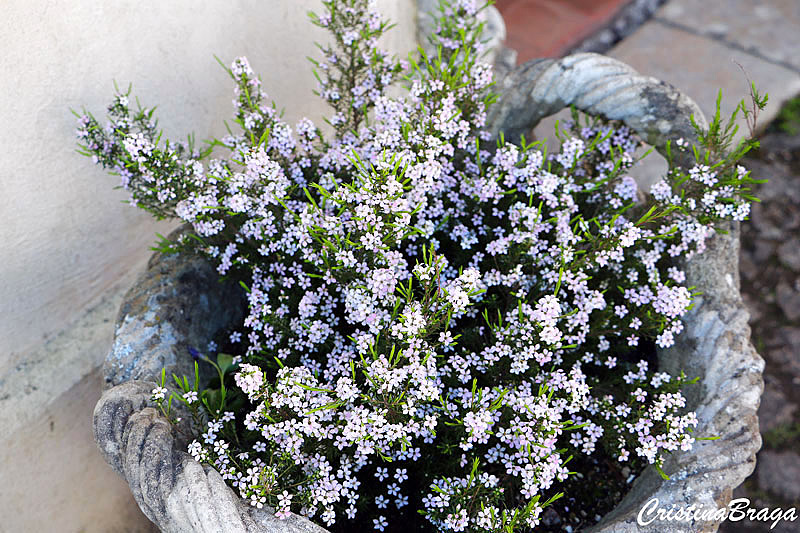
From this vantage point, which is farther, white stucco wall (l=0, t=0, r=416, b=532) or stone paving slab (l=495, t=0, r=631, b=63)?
stone paving slab (l=495, t=0, r=631, b=63)

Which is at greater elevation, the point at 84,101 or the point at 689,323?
the point at 84,101

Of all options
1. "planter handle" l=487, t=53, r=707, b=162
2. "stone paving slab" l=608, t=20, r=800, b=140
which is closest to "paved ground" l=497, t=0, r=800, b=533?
"stone paving slab" l=608, t=20, r=800, b=140

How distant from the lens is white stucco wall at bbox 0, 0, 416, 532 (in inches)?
66.1

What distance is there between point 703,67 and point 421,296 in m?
2.54

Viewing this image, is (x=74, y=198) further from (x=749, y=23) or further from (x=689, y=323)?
(x=749, y=23)

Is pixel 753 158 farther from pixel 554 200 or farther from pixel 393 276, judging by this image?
pixel 393 276

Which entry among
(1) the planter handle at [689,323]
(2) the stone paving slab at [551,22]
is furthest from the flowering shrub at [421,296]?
(2) the stone paving slab at [551,22]

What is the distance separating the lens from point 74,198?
1881mm

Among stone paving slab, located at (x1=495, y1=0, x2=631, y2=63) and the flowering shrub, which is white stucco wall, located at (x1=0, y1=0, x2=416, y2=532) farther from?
stone paving slab, located at (x1=495, y1=0, x2=631, y2=63)

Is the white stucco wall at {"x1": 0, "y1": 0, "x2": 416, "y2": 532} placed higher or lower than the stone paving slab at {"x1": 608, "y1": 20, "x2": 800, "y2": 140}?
higher

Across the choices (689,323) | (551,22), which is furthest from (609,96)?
(551,22)

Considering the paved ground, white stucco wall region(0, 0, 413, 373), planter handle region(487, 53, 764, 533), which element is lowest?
the paved ground

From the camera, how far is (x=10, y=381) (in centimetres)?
193

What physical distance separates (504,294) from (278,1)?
1.21 meters
